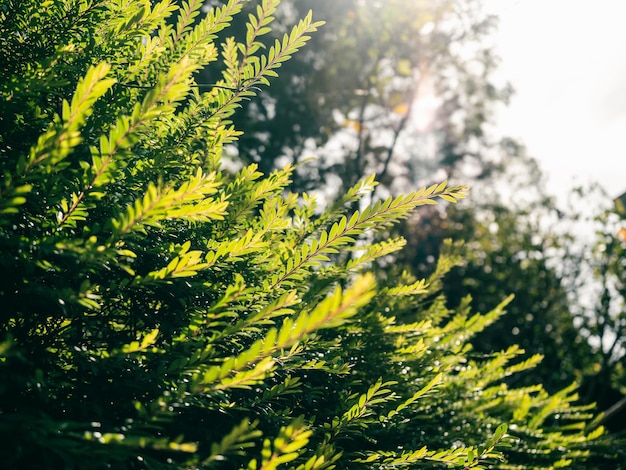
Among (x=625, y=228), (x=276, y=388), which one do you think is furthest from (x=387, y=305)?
(x=625, y=228)

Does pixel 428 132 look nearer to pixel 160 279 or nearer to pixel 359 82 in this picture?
pixel 359 82

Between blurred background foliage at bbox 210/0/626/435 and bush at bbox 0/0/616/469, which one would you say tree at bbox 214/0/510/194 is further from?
bush at bbox 0/0/616/469

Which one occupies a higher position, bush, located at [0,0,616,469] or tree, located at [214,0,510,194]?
tree, located at [214,0,510,194]

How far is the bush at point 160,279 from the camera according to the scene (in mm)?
1130

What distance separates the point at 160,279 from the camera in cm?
135

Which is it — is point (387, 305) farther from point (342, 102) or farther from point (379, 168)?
point (379, 168)

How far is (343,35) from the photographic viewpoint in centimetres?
1077

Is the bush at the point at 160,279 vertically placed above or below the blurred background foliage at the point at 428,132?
below

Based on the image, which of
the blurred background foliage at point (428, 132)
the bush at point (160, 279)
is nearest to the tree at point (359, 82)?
the blurred background foliage at point (428, 132)

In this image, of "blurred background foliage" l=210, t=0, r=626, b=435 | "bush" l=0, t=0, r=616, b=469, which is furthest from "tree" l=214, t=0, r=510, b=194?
"bush" l=0, t=0, r=616, b=469

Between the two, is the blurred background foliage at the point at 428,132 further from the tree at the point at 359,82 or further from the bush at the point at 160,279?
the bush at the point at 160,279

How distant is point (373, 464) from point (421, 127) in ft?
51.4

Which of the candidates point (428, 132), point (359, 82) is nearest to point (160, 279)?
point (359, 82)

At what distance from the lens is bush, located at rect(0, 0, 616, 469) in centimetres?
113
